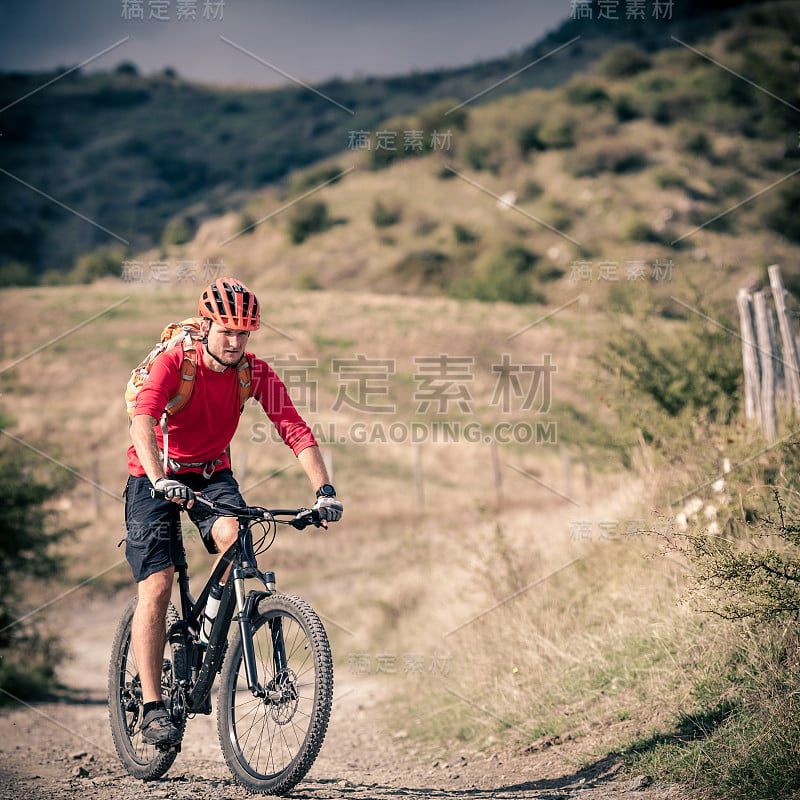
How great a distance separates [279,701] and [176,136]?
107996mm

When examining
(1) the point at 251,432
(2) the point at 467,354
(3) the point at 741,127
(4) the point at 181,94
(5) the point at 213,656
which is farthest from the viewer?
(4) the point at 181,94

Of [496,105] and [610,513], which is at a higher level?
[496,105]

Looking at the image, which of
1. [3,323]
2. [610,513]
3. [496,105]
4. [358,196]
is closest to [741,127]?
[496,105]

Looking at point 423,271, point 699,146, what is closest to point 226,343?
point 423,271

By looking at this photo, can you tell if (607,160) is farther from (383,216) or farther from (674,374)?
(674,374)

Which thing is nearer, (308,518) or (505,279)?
(308,518)

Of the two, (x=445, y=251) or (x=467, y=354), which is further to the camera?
(x=445, y=251)

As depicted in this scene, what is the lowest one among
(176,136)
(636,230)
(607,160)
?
(636,230)

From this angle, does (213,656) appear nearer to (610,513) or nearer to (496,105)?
(610,513)

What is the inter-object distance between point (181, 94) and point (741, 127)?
3137 inches

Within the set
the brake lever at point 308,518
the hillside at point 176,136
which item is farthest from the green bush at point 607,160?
the brake lever at point 308,518

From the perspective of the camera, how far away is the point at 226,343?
4.88 meters

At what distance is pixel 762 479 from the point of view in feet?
22.6

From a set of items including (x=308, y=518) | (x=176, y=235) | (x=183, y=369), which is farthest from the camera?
(x=176, y=235)
